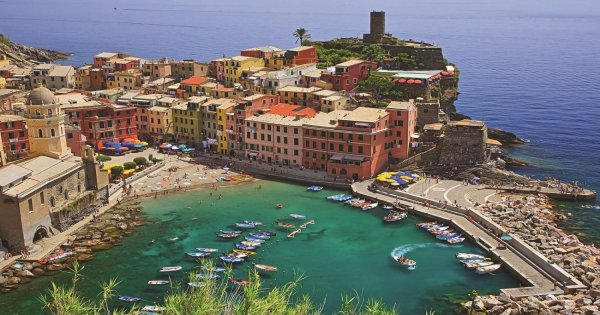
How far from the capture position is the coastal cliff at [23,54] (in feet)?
443

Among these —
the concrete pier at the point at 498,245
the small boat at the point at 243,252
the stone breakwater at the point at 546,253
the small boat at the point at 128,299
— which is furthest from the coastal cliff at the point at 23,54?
the stone breakwater at the point at 546,253

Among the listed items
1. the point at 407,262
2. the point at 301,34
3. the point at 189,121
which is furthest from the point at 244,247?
the point at 301,34

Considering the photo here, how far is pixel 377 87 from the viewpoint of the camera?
80.4 meters

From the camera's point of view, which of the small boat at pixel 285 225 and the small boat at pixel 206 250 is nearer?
the small boat at pixel 206 250

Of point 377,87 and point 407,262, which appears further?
point 377,87

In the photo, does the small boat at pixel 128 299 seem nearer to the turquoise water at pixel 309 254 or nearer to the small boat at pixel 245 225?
the turquoise water at pixel 309 254

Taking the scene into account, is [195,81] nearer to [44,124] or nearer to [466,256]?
[44,124]

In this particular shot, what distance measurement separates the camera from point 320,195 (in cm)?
6253

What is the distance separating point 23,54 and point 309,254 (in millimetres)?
129201

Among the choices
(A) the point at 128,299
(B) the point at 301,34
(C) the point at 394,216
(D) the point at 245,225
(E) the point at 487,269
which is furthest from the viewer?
(B) the point at 301,34

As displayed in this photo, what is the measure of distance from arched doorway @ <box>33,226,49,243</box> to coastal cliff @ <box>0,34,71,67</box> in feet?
302

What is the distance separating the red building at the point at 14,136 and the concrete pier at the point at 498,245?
1516 inches

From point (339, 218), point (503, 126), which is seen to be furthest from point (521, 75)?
point (339, 218)

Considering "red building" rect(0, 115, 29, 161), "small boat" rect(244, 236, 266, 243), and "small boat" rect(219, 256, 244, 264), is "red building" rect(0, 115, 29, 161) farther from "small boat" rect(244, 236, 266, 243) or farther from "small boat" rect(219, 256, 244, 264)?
"small boat" rect(219, 256, 244, 264)
